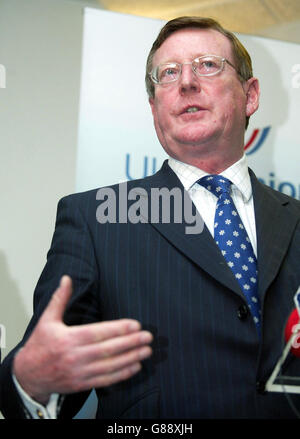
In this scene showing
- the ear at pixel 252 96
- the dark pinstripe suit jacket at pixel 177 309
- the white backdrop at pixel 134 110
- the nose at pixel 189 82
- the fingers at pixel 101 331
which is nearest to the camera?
the fingers at pixel 101 331

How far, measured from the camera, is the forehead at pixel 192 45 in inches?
55.6

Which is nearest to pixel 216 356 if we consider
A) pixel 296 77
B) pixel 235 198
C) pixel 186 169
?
pixel 235 198

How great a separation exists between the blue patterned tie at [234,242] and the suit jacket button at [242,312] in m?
0.03

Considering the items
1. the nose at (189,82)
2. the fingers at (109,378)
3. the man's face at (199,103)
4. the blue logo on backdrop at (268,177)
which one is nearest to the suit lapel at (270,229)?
the man's face at (199,103)

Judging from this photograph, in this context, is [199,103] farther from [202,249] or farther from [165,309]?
[165,309]

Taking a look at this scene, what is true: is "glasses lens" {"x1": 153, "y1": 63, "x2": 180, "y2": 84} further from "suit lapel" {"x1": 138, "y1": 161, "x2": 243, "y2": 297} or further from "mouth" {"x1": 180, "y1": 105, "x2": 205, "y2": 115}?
"suit lapel" {"x1": 138, "y1": 161, "x2": 243, "y2": 297}

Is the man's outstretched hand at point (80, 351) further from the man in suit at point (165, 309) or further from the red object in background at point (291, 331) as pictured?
the red object in background at point (291, 331)

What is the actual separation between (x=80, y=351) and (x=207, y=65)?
3.10 ft

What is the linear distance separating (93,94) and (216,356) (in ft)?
3.55

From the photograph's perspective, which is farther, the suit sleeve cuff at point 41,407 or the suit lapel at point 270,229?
the suit lapel at point 270,229

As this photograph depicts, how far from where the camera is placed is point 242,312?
1035 mm

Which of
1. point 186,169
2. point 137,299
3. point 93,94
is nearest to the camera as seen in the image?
point 137,299

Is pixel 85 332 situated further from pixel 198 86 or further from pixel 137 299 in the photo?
pixel 198 86

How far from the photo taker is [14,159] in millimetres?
1906
